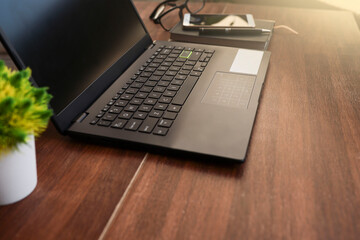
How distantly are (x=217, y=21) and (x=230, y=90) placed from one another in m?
0.43

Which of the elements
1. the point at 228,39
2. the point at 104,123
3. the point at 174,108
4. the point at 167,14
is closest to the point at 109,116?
the point at 104,123

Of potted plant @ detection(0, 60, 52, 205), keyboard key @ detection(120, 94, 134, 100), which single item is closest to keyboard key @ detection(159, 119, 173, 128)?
keyboard key @ detection(120, 94, 134, 100)

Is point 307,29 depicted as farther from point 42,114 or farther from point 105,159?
point 42,114

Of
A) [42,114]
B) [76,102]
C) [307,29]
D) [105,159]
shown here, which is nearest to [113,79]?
[76,102]

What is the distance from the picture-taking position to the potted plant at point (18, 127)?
0.41 meters

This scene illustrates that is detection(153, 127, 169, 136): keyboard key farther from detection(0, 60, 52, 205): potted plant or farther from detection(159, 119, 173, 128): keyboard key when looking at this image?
detection(0, 60, 52, 205): potted plant

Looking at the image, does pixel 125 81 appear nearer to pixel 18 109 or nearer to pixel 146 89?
pixel 146 89

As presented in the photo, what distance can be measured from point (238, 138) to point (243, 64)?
1.05 ft

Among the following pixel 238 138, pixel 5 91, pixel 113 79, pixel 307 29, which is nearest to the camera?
pixel 5 91

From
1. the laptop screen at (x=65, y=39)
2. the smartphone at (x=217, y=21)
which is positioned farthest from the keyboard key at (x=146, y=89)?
the smartphone at (x=217, y=21)

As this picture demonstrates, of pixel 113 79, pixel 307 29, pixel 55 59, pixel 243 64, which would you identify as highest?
pixel 55 59

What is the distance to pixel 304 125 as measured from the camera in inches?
26.1

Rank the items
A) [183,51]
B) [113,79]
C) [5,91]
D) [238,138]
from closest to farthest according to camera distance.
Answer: [5,91] → [238,138] → [113,79] → [183,51]

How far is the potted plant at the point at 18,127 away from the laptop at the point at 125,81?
14cm
